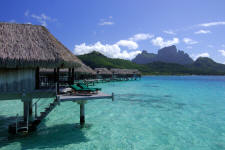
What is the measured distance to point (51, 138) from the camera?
9.86 meters

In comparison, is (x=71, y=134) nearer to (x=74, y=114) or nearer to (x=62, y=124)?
(x=62, y=124)

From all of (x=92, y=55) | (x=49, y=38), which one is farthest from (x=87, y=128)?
(x=92, y=55)

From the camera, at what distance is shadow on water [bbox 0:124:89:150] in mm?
9000

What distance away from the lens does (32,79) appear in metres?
9.66

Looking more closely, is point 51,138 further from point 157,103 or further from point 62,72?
point 62,72

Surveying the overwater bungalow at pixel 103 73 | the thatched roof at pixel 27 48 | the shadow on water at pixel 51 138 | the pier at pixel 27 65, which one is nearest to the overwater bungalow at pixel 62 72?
the pier at pixel 27 65

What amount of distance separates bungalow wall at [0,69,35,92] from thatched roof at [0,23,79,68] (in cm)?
62

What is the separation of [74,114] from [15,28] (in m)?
7.73

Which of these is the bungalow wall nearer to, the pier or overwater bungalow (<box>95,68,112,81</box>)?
the pier

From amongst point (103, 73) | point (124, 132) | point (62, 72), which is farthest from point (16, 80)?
point (103, 73)

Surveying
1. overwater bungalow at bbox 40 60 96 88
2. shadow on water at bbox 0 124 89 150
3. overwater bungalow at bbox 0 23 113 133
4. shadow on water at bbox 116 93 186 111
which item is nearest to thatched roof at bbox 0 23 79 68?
overwater bungalow at bbox 0 23 113 133

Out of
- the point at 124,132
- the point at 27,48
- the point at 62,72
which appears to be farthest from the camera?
the point at 62,72

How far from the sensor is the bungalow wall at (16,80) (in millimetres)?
9035

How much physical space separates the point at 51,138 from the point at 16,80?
11.2 ft
